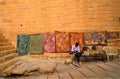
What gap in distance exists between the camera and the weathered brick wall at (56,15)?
437 inches

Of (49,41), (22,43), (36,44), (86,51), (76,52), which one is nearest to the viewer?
(76,52)

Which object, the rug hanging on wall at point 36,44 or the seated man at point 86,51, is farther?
the rug hanging on wall at point 36,44

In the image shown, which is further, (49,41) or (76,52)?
(49,41)

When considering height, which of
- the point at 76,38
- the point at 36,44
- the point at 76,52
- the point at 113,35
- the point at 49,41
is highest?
the point at 113,35

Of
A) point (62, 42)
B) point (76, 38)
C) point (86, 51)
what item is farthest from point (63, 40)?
point (86, 51)

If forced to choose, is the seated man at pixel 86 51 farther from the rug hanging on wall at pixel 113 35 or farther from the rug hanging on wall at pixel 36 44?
the rug hanging on wall at pixel 36 44

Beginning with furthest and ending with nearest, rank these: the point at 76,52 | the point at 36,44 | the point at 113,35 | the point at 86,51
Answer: the point at 36,44, the point at 113,35, the point at 86,51, the point at 76,52

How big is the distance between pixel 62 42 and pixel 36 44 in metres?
1.48

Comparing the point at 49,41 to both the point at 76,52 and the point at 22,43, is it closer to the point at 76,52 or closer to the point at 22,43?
the point at 22,43

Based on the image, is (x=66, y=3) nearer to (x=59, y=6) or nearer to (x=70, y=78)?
(x=59, y=6)

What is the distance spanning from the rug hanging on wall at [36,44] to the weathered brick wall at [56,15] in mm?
371

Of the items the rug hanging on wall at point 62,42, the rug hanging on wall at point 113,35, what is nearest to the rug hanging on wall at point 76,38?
the rug hanging on wall at point 62,42

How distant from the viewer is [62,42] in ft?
36.3

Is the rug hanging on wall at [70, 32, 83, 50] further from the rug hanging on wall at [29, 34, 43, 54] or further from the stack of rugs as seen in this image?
the rug hanging on wall at [29, 34, 43, 54]
